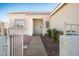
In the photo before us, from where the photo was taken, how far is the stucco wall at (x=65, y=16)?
15.8ft

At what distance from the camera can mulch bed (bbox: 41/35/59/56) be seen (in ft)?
16.1

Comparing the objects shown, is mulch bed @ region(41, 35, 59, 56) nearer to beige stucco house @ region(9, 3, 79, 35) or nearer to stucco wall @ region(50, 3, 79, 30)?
beige stucco house @ region(9, 3, 79, 35)

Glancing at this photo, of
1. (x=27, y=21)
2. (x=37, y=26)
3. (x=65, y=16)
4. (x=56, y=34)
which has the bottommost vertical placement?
(x=56, y=34)

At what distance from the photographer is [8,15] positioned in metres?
4.85

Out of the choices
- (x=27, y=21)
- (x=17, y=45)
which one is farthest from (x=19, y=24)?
(x=17, y=45)

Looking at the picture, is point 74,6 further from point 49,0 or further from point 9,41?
point 9,41

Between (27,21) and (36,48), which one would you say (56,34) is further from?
(27,21)

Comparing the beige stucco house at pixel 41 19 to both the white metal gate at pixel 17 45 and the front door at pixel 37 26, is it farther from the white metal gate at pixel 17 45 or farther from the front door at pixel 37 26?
the white metal gate at pixel 17 45

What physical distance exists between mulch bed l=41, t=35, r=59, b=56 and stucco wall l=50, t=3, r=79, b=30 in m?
0.32

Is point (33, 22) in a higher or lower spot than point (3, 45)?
higher

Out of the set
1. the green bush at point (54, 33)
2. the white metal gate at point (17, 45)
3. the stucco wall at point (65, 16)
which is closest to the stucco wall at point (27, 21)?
the white metal gate at point (17, 45)

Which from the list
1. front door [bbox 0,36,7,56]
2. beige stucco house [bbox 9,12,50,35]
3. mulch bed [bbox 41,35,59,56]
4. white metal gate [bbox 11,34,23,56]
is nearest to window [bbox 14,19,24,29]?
beige stucco house [bbox 9,12,50,35]

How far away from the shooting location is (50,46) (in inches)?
196

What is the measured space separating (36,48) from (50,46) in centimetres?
32
